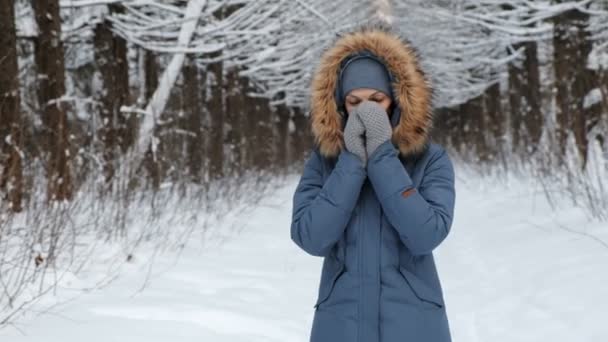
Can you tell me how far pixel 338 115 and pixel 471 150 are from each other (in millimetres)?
20116

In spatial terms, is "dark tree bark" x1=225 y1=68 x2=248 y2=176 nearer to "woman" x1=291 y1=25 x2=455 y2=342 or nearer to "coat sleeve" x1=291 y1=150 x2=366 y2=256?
"woman" x1=291 y1=25 x2=455 y2=342

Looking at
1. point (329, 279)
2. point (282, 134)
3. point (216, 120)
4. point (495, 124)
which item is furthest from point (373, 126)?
point (282, 134)

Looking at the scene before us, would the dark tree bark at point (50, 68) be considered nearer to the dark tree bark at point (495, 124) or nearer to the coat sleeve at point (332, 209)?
the coat sleeve at point (332, 209)

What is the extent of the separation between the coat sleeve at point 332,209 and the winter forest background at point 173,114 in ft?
1.36

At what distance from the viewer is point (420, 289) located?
6.57ft

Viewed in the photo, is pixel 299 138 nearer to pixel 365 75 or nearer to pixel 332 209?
pixel 365 75

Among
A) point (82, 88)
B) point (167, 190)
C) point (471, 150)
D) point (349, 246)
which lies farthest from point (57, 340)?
point (471, 150)

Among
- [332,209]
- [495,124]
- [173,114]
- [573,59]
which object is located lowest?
[495,124]

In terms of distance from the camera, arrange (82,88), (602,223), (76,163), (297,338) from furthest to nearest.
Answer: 1. (82,88)
2. (76,163)
3. (602,223)
4. (297,338)

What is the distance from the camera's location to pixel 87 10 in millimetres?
9336

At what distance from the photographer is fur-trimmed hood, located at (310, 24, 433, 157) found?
2.09m

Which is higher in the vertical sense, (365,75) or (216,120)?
(365,75)

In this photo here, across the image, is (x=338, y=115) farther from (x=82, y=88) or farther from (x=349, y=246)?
(x=82, y=88)

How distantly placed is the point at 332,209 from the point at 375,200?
0.18 metres
